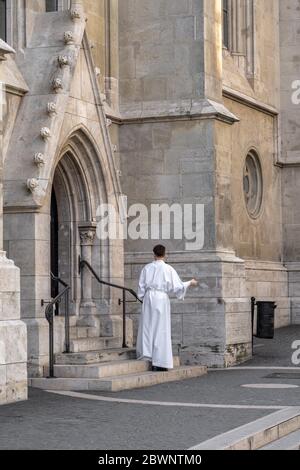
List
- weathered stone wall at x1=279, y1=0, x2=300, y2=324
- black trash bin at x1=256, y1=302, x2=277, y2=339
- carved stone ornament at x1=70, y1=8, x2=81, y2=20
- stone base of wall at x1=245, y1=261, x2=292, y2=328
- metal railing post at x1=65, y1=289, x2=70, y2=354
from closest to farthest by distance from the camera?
metal railing post at x1=65, y1=289, x2=70, y2=354
carved stone ornament at x1=70, y1=8, x2=81, y2=20
black trash bin at x1=256, y1=302, x2=277, y2=339
stone base of wall at x1=245, y1=261, x2=292, y2=328
weathered stone wall at x1=279, y1=0, x2=300, y2=324

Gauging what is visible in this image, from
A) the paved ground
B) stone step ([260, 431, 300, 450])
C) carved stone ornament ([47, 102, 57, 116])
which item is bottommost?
stone step ([260, 431, 300, 450])

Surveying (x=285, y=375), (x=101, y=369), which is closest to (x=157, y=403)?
(x=101, y=369)

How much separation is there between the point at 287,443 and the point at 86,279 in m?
8.40

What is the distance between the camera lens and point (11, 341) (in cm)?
1448

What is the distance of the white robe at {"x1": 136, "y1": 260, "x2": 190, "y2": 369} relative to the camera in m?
18.4

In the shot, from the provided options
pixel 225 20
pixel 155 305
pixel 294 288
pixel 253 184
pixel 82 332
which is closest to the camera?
pixel 155 305

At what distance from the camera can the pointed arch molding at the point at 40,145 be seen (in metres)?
17.4

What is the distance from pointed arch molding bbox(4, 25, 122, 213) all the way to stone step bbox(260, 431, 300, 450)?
638 centimetres

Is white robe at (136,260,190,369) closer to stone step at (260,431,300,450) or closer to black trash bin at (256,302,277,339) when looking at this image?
black trash bin at (256,302,277,339)

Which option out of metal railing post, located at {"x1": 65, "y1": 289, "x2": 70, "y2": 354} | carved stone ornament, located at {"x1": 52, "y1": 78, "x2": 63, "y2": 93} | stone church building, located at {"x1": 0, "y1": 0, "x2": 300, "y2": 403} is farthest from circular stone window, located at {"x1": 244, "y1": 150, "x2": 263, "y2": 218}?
metal railing post, located at {"x1": 65, "y1": 289, "x2": 70, "y2": 354}

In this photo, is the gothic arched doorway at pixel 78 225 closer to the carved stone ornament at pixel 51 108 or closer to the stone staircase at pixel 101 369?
the stone staircase at pixel 101 369

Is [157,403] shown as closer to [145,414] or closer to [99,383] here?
[145,414]
